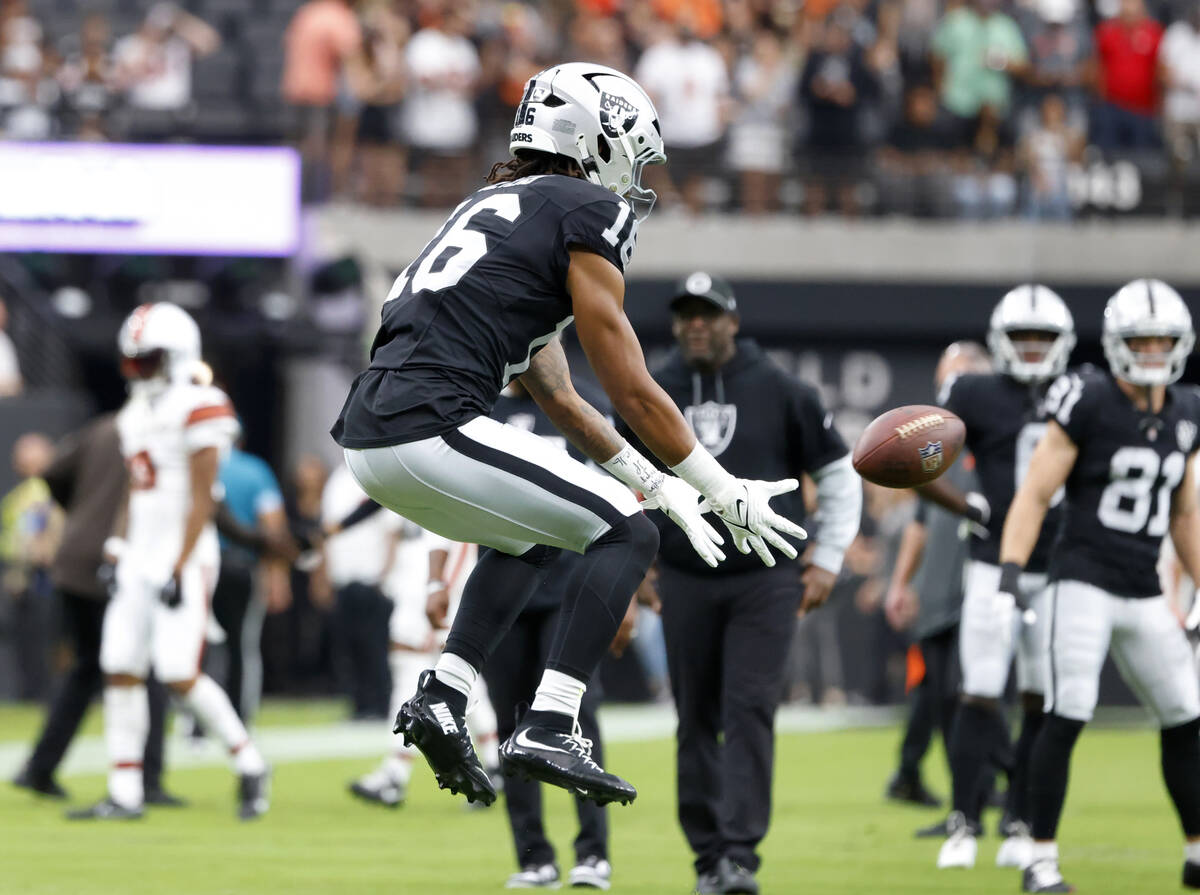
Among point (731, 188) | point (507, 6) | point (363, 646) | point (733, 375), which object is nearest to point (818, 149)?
point (731, 188)

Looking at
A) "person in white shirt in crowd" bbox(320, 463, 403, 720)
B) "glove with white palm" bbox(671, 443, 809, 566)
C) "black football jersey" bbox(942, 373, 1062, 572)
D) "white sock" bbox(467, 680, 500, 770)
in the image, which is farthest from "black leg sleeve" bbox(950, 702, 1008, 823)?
"person in white shirt in crowd" bbox(320, 463, 403, 720)

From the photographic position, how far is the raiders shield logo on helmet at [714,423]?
23.9 ft

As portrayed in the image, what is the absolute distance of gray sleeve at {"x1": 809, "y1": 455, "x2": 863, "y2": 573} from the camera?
7309 millimetres

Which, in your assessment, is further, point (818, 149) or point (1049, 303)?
point (818, 149)

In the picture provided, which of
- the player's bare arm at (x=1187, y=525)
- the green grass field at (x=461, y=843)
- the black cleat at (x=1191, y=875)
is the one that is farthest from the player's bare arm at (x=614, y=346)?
the black cleat at (x=1191, y=875)

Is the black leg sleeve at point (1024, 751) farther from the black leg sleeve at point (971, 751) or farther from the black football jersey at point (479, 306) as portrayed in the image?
the black football jersey at point (479, 306)

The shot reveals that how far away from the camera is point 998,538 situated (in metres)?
8.30

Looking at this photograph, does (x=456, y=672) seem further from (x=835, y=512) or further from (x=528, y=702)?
(x=835, y=512)

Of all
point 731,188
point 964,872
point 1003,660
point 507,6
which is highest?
point 507,6

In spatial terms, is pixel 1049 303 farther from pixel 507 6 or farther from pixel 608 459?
pixel 507 6

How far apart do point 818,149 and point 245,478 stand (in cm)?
650

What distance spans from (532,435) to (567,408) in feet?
0.95

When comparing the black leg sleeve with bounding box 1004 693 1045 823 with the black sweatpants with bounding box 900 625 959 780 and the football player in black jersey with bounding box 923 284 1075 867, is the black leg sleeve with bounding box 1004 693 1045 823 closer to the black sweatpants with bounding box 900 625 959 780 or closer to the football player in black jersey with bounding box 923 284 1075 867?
the football player in black jersey with bounding box 923 284 1075 867

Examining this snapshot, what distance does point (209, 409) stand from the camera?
9062mm
